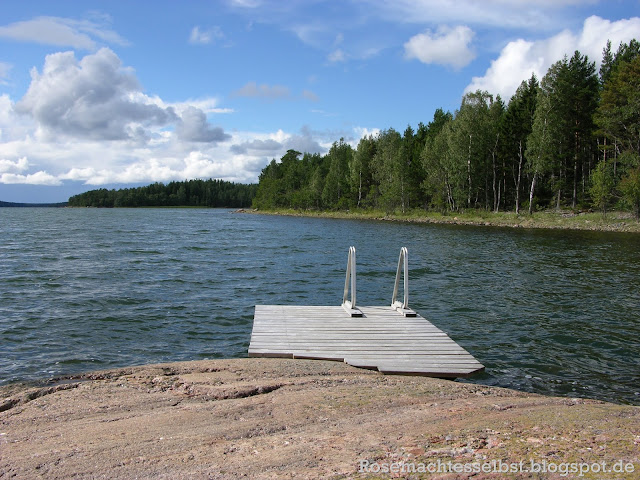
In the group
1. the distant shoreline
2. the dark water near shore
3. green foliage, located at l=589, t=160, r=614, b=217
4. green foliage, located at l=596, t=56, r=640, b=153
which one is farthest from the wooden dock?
green foliage, located at l=596, t=56, r=640, b=153

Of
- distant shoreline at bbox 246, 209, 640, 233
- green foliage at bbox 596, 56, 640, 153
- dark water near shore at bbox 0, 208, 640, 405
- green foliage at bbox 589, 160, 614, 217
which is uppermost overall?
green foliage at bbox 596, 56, 640, 153

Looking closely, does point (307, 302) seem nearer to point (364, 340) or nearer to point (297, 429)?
point (364, 340)

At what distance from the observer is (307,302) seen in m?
15.5

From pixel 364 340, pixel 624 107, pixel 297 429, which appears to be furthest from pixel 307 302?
pixel 624 107

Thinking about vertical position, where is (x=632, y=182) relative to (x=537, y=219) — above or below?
above

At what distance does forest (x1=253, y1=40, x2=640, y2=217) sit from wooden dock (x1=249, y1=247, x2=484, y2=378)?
4281 centimetres

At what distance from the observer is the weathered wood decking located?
852cm

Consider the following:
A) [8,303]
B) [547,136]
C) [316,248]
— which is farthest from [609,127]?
[8,303]

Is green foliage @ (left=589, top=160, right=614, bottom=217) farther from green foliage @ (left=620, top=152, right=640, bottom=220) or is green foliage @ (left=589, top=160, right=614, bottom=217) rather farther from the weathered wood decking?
the weathered wood decking

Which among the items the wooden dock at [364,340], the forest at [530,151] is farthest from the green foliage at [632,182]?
the wooden dock at [364,340]

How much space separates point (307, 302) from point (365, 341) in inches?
234

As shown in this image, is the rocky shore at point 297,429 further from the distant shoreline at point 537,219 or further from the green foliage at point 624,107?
the green foliage at point 624,107

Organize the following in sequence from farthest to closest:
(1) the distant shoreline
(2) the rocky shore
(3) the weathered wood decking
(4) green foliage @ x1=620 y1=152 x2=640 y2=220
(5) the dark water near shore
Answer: (1) the distant shoreline
(4) green foliage @ x1=620 y1=152 x2=640 y2=220
(5) the dark water near shore
(3) the weathered wood decking
(2) the rocky shore

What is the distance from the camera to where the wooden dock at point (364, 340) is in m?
8.53
